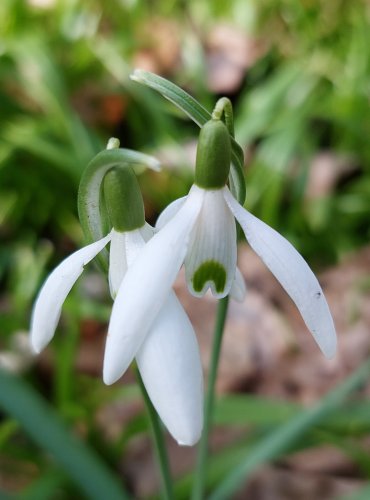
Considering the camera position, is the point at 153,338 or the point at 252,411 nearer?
the point at 153,338

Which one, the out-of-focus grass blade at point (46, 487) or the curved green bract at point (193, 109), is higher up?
the out-of-focus grass blade at point (46, 487)

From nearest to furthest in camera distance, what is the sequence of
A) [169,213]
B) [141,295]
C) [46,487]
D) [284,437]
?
1. [141,295]
2. [169,213]
3. [284,437]
4. [46,487]

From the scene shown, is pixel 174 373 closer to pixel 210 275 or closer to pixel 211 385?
pixel 210 275

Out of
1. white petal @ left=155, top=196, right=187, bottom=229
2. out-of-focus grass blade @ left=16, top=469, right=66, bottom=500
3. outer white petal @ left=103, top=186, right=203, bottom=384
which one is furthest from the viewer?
out-of-focus grass blade @ left=16, top=469, right=66, bottom=500

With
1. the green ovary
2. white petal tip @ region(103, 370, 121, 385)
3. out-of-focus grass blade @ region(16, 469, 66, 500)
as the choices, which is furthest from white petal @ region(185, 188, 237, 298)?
out-of-focus grass blade @ region(16, 469, 66, 500)

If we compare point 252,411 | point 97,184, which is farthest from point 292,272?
point 252,411

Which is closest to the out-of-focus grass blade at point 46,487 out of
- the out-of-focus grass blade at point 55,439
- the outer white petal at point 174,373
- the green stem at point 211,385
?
the out-of-focus grass blade at point 55,439

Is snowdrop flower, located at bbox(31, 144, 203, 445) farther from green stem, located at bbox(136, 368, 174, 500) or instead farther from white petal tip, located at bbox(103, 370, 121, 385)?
green stem, located at bbox(136, 368, 174, 500)

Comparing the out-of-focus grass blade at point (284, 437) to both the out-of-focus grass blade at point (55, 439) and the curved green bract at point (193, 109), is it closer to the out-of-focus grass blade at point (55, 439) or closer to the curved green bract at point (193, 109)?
the out-of-focus grass blade at point (55, 439)
